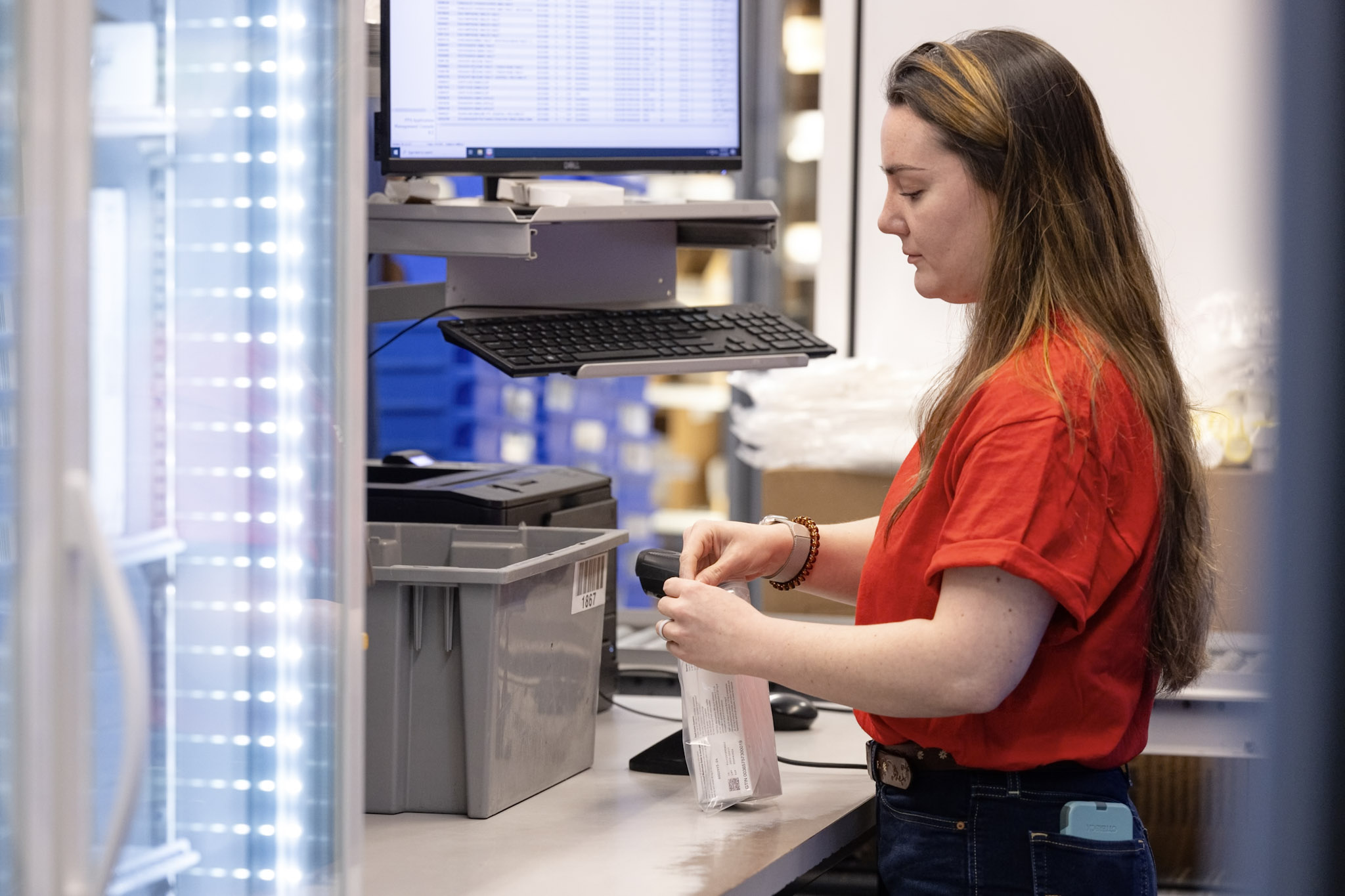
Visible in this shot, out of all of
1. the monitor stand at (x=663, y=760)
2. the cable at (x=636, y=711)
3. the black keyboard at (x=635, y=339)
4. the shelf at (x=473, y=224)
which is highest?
the shelf at (x=473, y=224)

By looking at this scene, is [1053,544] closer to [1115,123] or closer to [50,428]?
[50,428]

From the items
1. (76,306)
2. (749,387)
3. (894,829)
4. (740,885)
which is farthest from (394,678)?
(749,387)

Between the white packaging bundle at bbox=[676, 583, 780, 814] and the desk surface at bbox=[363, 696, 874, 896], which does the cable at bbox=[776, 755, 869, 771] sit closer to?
the desk surface at bbox=[363, 696, 874, 896]

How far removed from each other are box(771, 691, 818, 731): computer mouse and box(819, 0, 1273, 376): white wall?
35.2 inches

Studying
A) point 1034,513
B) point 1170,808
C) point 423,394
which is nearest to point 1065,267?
point 1034,513

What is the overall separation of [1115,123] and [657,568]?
175cm

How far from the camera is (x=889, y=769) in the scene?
134 centimetres

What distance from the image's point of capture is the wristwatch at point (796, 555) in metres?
1.59

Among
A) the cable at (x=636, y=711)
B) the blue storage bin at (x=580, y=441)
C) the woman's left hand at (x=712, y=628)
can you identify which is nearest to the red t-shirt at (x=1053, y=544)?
the woman's left hand at (x=712, y=628)

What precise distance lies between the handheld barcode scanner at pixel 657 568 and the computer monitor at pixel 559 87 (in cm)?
59

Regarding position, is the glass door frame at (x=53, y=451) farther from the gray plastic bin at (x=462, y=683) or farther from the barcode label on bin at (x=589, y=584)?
the barcode label on bin at (x=589, y=584)

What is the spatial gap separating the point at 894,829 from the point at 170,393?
2.59 ft

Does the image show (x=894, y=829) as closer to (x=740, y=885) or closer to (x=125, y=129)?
(x=740, y=885)

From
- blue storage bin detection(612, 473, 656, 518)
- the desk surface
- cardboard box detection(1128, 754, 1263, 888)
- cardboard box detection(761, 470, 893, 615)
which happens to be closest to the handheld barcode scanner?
the desk surface
